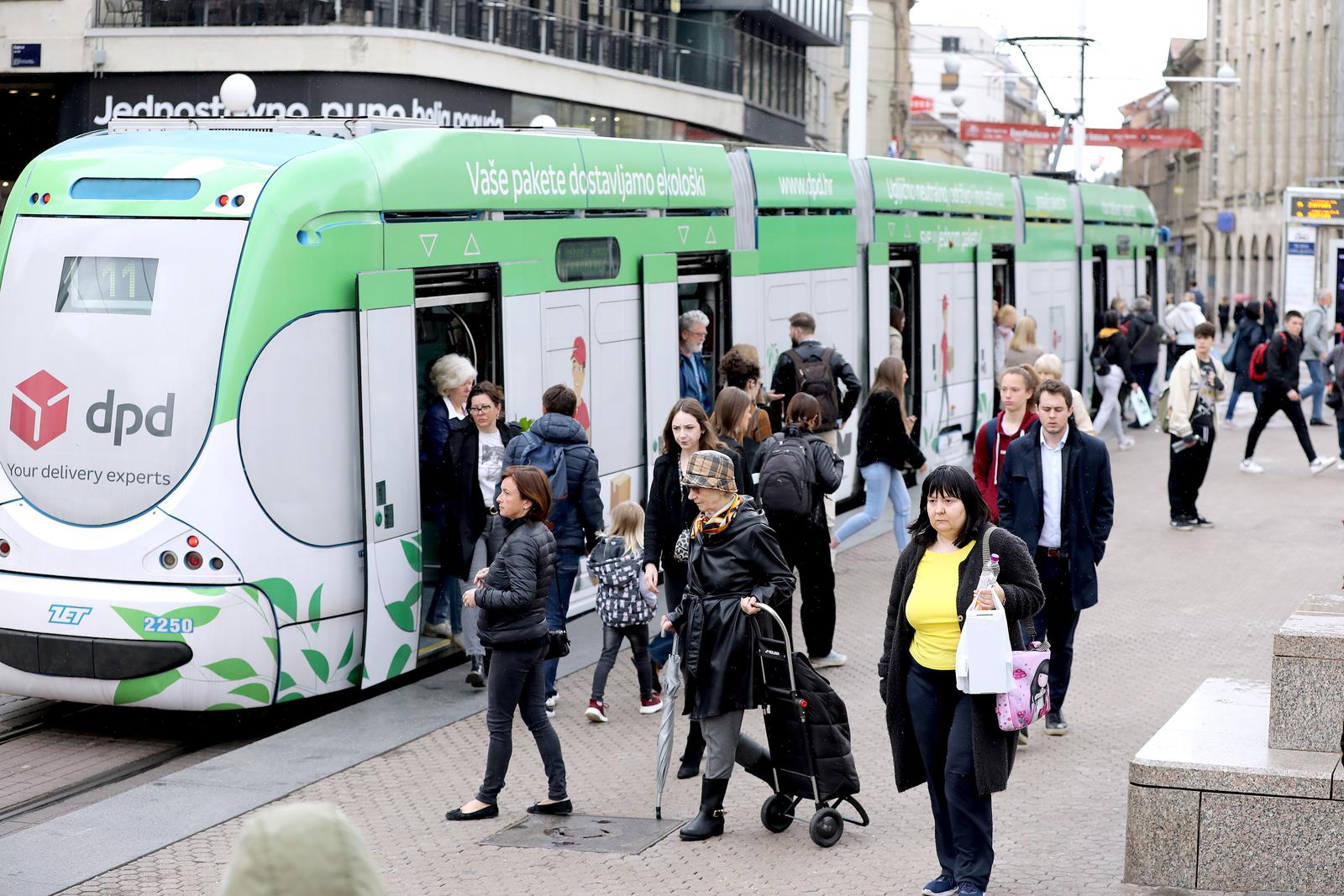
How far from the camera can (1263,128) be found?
2611 inches

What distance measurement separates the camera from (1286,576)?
42.9 ft

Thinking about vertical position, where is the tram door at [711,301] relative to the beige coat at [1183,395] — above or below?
above

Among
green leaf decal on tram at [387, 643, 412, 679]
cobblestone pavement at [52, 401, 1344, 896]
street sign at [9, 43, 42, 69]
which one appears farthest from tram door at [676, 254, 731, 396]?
street sign at [9, 43, 42, 69]

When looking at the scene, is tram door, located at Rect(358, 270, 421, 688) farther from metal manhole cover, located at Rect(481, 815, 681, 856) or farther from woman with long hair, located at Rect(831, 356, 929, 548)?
woman with long hair, located at Rect(831, 356, 929, 548)

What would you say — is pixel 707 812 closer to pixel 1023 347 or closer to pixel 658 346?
pixel 658 346

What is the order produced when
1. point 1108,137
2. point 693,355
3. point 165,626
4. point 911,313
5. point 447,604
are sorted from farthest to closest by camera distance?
point 1108,137
point 911,313
point 693,355
point 447,604
point 165,626

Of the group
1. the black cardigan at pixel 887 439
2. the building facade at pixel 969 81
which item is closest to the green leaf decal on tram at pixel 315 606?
the black cardigan at pixel 887 439

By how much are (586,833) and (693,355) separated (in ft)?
18.9

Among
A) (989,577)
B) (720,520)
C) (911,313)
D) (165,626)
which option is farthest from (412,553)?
(911,313)

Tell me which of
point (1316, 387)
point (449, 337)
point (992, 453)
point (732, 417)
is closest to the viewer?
point (992, 453)

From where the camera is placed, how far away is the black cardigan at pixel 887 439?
12.3 meters

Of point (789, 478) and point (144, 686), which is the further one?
point (789, 478)

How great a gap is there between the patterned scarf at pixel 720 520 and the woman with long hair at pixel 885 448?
5053 mm

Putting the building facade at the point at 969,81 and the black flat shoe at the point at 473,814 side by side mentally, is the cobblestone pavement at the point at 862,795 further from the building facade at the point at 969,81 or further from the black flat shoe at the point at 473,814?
the building facade at the point at 969,81
